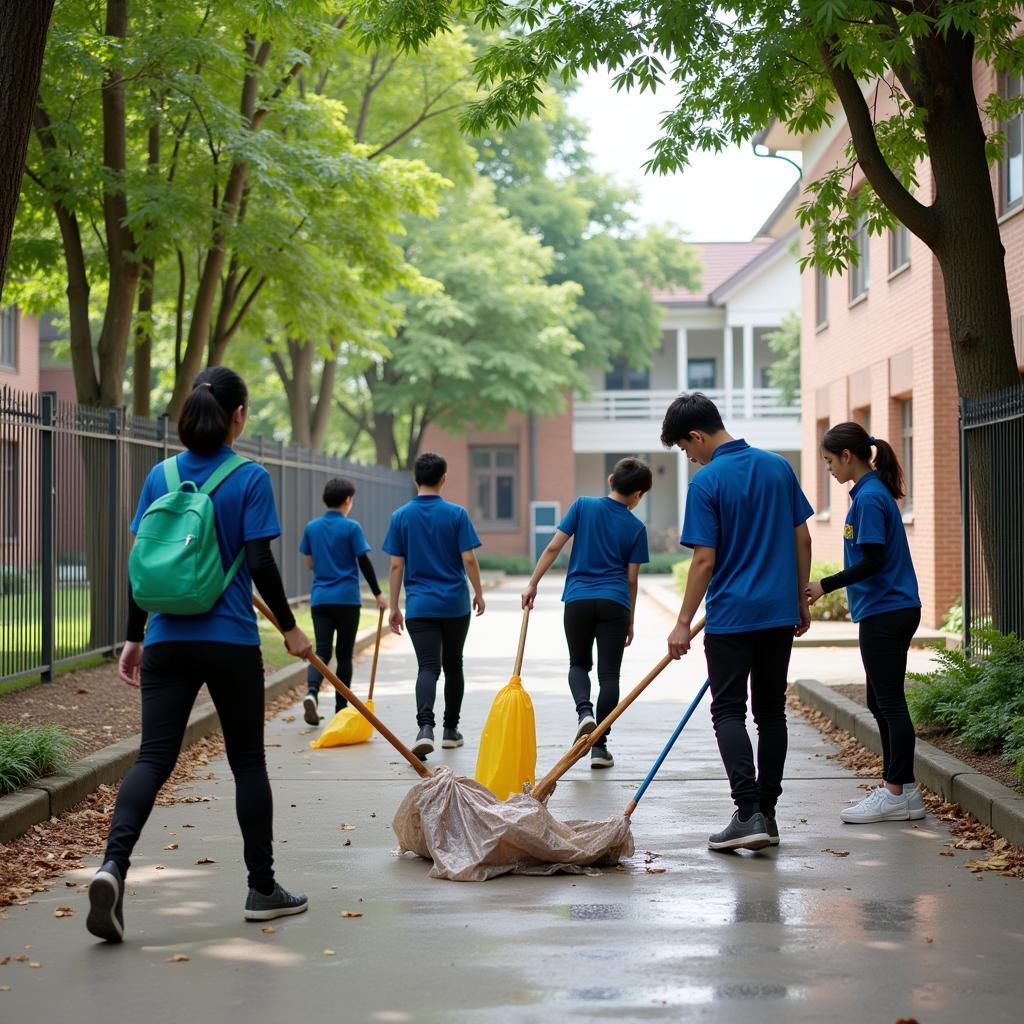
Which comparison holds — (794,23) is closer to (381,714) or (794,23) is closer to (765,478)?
(765,478)

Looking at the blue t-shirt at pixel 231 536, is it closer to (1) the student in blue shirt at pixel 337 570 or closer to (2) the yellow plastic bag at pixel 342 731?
(2) the yellow plastic bag at pixel 342 731

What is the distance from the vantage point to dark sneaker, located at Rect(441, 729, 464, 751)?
10039mm

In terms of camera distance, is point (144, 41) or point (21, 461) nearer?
point (21, 461)

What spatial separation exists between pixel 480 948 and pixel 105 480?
31.4 feet

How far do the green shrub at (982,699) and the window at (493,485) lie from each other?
3567 centimetres

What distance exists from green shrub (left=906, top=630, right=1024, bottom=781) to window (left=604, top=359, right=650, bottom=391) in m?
38.3

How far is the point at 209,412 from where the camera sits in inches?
212

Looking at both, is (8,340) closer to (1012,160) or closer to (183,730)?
(1012,160)

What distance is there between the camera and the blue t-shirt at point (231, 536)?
17.3 feet

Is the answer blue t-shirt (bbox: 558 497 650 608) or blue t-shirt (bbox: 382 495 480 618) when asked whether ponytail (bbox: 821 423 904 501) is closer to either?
blue t-shirt (bbox: 558 497 650 608)

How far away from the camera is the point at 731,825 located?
6.66 m

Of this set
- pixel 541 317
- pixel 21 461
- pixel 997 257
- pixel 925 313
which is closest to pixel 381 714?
pixel 21 461

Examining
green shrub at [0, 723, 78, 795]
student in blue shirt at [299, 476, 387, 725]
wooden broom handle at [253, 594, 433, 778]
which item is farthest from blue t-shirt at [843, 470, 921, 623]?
student in blue shirt at [299, 476, 387, 725]

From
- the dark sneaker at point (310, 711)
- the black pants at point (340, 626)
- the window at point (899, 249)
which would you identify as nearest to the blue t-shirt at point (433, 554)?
the black pants at point (340, 626)
